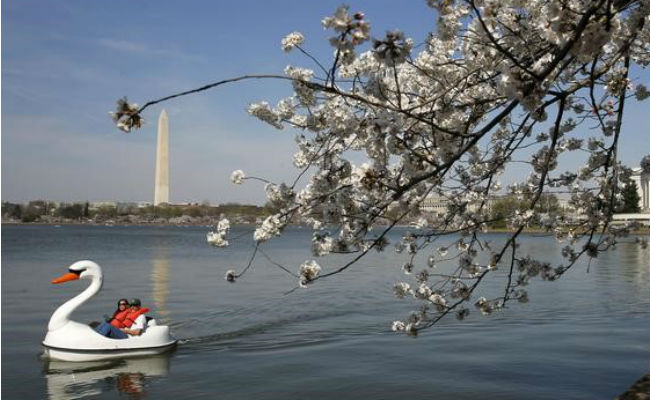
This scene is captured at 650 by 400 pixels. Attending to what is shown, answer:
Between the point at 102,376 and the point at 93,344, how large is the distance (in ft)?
3.30

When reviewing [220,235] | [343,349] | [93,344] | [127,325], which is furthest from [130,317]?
[220,235]

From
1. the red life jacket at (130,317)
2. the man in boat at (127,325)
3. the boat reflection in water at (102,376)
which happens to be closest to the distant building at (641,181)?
the boat reflection in water at (102,376)

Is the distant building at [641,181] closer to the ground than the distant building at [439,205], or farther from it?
farther from it

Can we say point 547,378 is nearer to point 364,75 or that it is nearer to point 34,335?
point 364,75

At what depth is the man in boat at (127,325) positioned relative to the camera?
36.4 feet

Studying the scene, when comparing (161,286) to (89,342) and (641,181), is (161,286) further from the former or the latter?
(641,181)

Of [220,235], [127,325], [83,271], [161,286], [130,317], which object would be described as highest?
[220,235]

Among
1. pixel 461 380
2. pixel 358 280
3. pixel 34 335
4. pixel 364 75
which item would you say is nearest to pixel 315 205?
pixel 364 75

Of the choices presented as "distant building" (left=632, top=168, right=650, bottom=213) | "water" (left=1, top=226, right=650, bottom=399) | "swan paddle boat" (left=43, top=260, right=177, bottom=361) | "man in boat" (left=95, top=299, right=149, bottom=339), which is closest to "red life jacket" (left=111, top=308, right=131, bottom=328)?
"man in boat" (left=95, top=299, right=149, bottom=339)

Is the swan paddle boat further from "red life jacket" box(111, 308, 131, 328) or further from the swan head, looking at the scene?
the swan head

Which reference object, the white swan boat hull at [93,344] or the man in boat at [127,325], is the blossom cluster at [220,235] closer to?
the white swan boat hull at [93,344]

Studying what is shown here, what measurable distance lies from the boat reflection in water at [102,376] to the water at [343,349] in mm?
29

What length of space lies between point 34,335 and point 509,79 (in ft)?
40.9

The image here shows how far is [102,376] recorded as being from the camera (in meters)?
9.93
